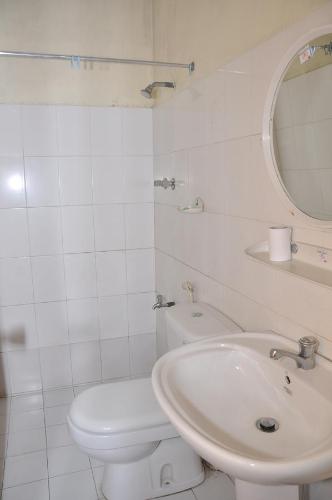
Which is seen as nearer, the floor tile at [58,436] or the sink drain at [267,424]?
the sink drain at [267,424]

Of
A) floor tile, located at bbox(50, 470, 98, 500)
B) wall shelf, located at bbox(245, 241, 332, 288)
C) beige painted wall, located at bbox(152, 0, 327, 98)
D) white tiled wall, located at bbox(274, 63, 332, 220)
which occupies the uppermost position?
beige painted wall, located at bbox(152, 0, 327, 98)

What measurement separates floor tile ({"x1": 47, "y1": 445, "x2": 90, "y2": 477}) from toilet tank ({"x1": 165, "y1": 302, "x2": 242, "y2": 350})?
76cm

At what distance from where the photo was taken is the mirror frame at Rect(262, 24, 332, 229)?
3.42ft

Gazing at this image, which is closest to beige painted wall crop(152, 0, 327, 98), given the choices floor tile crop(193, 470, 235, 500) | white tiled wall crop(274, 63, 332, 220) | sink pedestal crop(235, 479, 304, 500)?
white tiled wall crop(274, 63, 332, 220)

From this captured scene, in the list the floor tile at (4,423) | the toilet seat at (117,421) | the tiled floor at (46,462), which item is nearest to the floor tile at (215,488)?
the tiled floor at (46,462)

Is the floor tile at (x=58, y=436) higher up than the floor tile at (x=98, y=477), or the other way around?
the floor tile at (x=58, y=436)

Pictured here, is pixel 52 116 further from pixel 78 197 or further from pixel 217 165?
pixel 217 165

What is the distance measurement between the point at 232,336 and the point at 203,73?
1121 mm

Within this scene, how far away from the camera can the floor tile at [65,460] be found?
72.6 inches

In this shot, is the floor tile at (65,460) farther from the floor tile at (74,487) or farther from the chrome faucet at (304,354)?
the chrome faucet at (304,354)

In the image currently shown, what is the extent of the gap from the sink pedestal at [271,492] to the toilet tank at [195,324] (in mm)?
485

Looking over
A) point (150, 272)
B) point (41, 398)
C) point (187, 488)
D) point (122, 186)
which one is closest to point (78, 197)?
point (122, 186)

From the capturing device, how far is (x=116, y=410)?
1.54m

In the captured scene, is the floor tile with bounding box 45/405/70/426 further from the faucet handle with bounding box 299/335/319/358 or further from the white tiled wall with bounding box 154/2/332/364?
the faucet handle with bounding box 299/335/319/358
